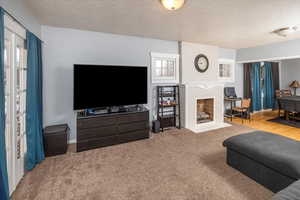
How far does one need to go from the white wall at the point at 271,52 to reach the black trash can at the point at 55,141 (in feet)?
19.4

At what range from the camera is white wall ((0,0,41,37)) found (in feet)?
5.80

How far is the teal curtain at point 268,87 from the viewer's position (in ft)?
21.9

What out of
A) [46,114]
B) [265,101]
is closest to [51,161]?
[46,114]

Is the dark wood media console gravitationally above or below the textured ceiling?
below

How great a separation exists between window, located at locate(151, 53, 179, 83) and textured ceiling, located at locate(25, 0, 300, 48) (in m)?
0.70

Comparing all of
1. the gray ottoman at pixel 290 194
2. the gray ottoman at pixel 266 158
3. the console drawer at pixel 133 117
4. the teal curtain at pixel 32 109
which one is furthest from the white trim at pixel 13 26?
the gray ottoman at pixel 266 158

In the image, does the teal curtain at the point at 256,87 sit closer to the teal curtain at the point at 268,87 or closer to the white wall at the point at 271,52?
the teal curtain at the point at 268,87

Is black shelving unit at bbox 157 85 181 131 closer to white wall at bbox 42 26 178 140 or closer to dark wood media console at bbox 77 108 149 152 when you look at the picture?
dark wood media console at bbox 77 108 149 152

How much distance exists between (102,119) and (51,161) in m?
1.13

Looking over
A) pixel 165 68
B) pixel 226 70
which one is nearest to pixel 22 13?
pixel 165 68

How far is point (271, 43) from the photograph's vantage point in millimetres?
4672

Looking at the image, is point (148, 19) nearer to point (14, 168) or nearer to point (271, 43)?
point (14, 168)

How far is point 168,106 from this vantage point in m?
4.33

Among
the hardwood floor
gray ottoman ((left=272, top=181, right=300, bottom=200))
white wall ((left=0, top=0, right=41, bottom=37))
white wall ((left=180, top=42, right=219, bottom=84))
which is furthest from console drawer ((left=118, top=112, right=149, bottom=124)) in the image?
the hardwood floor
